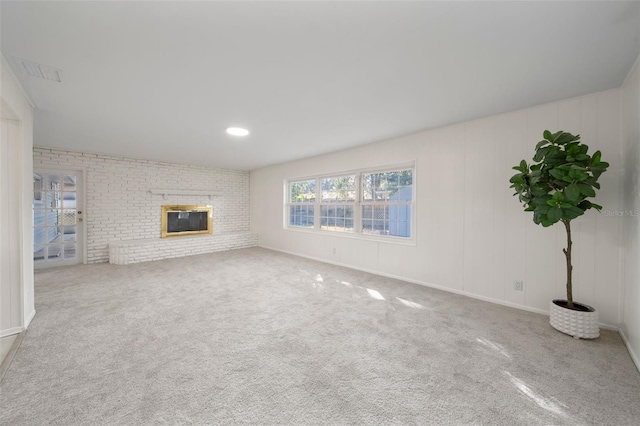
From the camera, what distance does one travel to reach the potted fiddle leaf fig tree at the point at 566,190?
205 centimetres

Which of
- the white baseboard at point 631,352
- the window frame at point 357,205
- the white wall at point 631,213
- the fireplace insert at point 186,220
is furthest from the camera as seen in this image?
the fireplace insert at point 186,220

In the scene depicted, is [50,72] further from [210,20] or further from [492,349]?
[492,349]

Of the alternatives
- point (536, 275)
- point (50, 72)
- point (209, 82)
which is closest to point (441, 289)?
point (536, 275)

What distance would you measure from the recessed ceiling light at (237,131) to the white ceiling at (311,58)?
0.24 m

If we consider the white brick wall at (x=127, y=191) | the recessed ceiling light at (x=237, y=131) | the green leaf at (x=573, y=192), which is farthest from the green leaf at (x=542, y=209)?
the white brick wall at (x=127, y=191)

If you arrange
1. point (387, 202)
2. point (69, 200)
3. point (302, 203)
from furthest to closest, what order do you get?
point (302, 203) → point (69, 200) → point (387, 202)

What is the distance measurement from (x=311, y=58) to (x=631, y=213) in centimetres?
292

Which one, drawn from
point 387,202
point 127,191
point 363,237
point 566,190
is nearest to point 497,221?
point 566,190

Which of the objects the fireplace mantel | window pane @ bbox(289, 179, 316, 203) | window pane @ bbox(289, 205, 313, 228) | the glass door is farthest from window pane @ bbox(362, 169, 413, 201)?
the glass door

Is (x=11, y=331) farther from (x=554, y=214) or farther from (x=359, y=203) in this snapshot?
(x=554, y=214)

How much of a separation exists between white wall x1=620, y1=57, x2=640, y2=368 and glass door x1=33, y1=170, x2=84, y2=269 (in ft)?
25.3

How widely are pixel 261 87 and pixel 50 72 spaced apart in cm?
165

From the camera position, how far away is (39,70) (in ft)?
6.48

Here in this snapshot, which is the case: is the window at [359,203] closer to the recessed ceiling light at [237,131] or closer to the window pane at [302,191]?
the window pane at [302,191]
